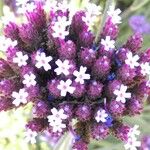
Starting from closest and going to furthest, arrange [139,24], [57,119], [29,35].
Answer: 1. [57,119]
2. [29,35]
3. [139,24]

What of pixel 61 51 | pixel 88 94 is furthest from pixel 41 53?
pixel 88 94

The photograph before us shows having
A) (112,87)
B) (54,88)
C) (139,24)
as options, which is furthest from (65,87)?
(139,24)

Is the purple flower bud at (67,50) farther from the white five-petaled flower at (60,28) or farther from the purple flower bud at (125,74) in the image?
the purple flower bud at (125,74)

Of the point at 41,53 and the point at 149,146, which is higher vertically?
the point at 149,146

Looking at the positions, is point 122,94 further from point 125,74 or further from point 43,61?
point 43,61

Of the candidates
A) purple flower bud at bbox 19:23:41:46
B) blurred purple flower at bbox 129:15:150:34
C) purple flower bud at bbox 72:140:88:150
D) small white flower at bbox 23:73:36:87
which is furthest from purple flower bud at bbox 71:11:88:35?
blurred purple flower at bbox 129:15:150:34

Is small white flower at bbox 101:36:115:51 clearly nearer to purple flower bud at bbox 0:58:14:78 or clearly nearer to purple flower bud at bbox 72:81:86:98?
purple flower bud at bbox 72:81:86:98

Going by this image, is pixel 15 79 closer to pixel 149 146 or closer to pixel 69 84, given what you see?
pixel 69 84
